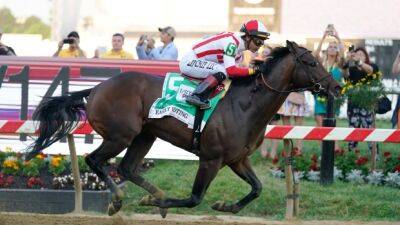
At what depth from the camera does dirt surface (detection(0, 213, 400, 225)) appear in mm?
10016

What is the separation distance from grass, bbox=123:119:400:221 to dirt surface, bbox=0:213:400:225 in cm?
30

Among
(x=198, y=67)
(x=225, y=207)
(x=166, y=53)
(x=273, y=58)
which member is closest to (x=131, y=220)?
(x=225, y=207)

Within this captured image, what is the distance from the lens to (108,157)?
995 centimetres

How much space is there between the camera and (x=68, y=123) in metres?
10.3

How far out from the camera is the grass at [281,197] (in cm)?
1127

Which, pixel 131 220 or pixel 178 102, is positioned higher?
pixel 178 102

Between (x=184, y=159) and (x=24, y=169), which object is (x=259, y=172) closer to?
(x=184, y=159)

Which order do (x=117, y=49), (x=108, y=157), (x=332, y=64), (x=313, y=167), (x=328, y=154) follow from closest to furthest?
(x=108, y=157) → (x=328, y=154) → (x=313, y=167) → (x=332, y=64) → (x=117, y=49)

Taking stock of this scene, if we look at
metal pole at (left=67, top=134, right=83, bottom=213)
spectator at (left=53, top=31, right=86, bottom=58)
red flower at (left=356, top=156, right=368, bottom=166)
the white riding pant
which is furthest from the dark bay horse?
spectator at (left=53, top=31, right=86, bottom=58)

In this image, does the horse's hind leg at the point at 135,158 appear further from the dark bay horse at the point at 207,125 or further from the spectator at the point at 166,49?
the spectator at the point at 166,49

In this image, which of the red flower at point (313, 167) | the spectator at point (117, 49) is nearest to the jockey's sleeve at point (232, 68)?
the red flower at point (313, 167)

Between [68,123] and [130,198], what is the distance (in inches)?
64.7

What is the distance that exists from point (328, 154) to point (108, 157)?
9.85ft

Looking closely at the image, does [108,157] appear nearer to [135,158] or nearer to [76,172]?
[135,158]
